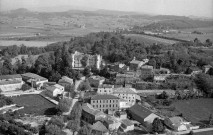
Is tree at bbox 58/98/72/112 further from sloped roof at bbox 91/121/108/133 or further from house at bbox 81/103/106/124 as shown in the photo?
sloped roof at bbox 91/121/108/133

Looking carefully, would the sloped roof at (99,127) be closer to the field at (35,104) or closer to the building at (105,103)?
the building at (105,103)

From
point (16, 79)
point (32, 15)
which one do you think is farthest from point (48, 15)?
point (16, 79)

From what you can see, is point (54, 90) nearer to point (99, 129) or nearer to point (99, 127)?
point (99, 127)

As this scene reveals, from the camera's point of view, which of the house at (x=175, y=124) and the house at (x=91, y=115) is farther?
the house at (x=91, y=115)

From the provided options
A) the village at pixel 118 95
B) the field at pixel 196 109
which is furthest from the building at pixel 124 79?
the field at pixel 196 109

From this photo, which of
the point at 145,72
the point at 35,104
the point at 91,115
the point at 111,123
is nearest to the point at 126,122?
the point at 111,123

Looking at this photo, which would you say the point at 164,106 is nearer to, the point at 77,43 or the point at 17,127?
the point at 17,127

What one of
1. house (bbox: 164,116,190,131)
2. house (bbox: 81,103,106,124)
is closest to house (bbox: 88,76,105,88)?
house (bbox: 81,103,106,124)
